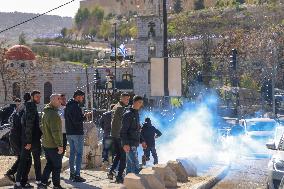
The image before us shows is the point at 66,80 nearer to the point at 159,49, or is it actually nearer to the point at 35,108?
the point at 159,49

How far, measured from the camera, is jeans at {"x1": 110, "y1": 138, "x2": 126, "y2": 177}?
13438 millimetres

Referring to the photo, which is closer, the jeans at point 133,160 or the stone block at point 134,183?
the stone block at point 134,183

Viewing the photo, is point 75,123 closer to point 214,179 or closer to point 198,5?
point 214,179

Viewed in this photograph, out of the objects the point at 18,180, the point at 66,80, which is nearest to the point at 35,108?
the point at 18,180

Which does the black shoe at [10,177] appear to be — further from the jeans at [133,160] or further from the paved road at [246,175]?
the paved road at [246,175]

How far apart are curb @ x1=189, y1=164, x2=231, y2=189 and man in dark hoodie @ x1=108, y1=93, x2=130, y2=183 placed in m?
1.40

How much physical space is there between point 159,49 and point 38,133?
5670 cm

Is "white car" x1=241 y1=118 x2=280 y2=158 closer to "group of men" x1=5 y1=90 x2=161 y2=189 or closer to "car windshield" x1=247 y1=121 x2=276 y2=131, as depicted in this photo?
"car windshield" x1=247 y1=121 x2=276 y2=131

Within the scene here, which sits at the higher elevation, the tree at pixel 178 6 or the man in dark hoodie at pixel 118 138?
the tree at pixel 178 6

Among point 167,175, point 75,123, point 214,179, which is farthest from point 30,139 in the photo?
point 214,179

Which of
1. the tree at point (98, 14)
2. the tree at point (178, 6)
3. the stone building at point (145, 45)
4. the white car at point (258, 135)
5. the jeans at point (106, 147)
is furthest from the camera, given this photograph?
the tree at point (98, 14)

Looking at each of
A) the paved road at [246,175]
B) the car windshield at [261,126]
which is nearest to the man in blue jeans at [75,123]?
the paved road at [246,175]

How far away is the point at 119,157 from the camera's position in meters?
13.9

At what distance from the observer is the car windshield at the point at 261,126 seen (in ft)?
83.7
